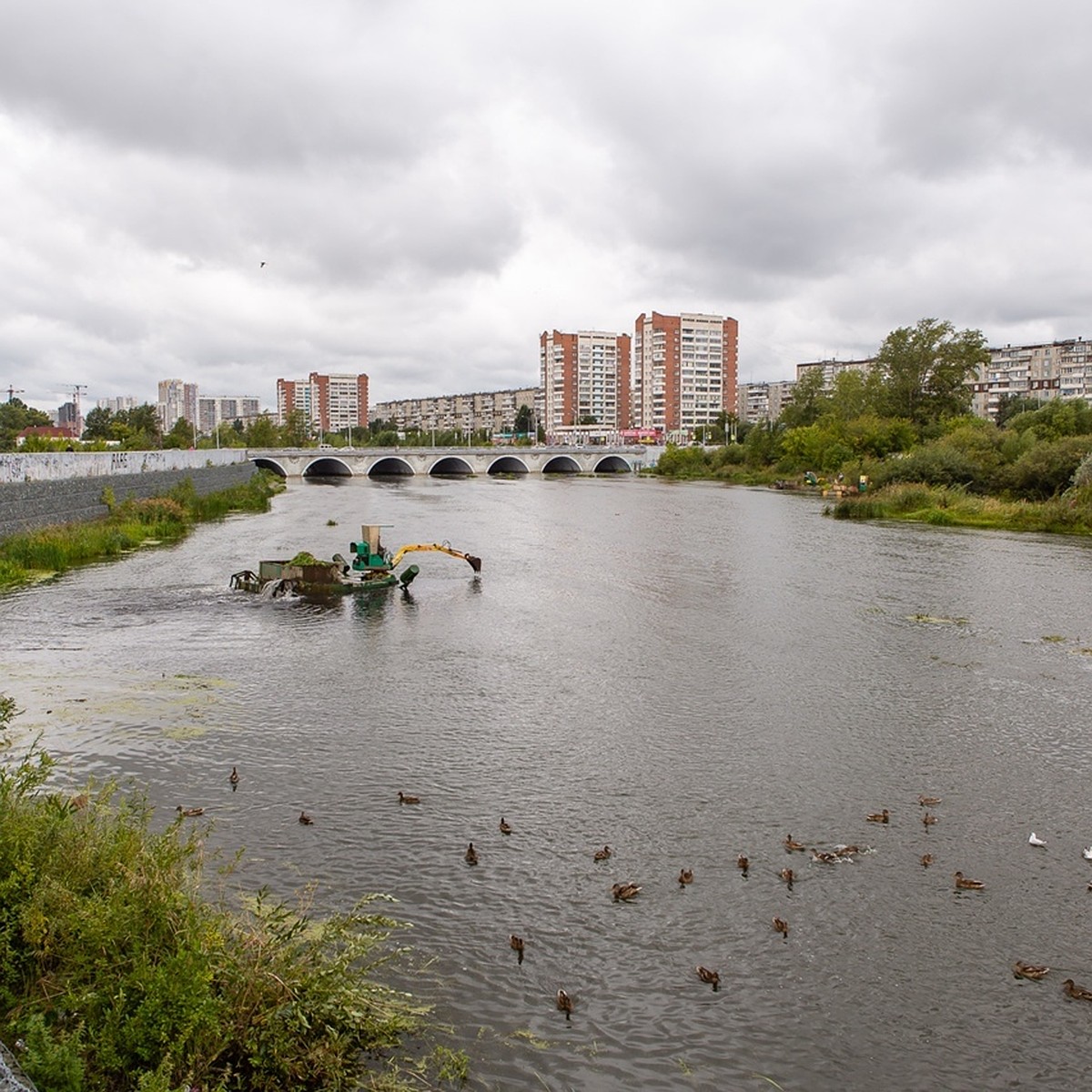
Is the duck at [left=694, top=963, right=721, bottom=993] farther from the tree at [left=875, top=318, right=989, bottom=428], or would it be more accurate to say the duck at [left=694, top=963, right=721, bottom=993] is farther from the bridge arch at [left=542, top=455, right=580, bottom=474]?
the bridge arch at [left=542, top=455, right=580, bottom=474]

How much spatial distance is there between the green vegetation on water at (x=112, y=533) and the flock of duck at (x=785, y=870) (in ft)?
64.4

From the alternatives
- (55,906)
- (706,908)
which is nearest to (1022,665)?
(706,908)

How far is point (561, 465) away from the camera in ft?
415

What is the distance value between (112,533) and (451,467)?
94091mm

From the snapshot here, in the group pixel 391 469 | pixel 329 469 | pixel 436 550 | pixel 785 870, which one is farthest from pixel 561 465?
pixel 785 870

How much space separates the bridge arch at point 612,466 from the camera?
12256 centimetres

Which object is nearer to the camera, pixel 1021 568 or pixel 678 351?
pixel 1021 568

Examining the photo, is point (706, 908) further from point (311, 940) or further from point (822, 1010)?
point (311, 940)

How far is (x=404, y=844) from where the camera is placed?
33.3ft

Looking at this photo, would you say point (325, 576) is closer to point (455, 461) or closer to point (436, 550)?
point (436, 550)

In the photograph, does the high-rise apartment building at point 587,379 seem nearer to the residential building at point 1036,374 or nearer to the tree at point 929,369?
the residential building at point 1036,374

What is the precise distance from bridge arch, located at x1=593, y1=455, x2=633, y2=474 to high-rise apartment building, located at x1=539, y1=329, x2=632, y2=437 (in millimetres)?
61798

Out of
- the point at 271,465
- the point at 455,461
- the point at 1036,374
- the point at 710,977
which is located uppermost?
the point at 1036,374

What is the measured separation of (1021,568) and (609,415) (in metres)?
165
